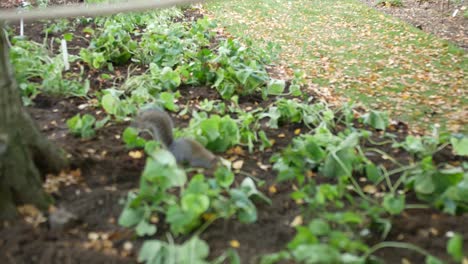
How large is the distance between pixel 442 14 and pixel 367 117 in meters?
5.76

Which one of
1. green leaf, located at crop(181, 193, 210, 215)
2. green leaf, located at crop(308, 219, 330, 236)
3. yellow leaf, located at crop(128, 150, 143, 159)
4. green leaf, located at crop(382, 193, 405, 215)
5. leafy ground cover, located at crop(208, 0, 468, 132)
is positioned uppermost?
green leaf, located at crop(308, 219, 330, 236)

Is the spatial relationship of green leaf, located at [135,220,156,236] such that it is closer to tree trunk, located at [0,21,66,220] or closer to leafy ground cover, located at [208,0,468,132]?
tree trunk, located at [0,21,66,220]

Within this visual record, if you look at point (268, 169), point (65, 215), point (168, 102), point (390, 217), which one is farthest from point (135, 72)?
point (390, 217)

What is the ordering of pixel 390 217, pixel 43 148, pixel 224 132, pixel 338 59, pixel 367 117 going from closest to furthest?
pixel 390 217 < pixel 43 148 < pixel 224 132 < pixel 367 117 < pixel 338 59

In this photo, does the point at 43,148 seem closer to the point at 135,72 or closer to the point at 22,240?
the point at 22,240

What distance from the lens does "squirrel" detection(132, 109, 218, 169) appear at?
291cm

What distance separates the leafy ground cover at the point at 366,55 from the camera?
15.5 feet

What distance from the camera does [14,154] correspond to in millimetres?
2379

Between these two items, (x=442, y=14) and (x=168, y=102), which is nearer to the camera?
(x=168, y=102)

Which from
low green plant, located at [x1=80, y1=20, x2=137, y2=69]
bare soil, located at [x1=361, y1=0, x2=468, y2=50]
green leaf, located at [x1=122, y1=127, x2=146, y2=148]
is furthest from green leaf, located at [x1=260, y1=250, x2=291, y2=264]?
bare soil, located at [x1=361, y1=0, x2=468, y2=50]

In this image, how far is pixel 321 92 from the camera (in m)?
4.96

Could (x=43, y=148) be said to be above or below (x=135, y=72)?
above

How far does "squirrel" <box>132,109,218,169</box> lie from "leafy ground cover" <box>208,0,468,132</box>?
1939mm

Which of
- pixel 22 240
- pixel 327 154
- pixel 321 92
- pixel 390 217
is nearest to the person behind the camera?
pixel 22 240
